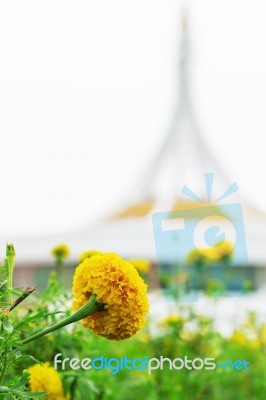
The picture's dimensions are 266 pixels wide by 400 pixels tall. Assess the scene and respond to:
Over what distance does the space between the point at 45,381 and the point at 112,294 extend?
34 centimetres

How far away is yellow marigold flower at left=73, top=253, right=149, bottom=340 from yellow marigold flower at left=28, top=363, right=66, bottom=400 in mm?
268

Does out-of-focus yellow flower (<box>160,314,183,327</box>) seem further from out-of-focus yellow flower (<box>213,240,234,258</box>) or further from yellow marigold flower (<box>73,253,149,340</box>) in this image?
yellow marigold flower (<box>73,253,149,340</box>)

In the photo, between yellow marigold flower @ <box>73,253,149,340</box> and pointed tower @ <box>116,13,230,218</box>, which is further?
pointed tower @ <box>116,13,230,218</box>

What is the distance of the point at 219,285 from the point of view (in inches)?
81.7

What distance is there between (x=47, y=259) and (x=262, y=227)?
5.76 feet

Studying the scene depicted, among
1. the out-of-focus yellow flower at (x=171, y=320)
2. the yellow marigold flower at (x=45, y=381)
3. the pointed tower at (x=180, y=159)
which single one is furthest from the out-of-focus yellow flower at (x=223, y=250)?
the pointed tower at (x=180, y=159)

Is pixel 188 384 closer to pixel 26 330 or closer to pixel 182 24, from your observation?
pixel 26 330

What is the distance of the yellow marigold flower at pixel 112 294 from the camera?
70cm

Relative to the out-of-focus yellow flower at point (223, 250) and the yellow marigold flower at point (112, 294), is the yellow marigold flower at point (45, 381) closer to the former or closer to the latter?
the yellow marigold flower at point (112, 294)

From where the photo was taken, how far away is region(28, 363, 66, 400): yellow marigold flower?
3.20ft

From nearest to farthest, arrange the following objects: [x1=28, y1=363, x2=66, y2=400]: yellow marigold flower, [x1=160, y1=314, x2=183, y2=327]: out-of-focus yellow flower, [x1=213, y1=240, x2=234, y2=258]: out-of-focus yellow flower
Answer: [x1=28, y1=363, x2=66, y2=400]: yellow marigold flower
[x1=160, y1=314, x2=183, y2=327]: out-of-focus yellow flower
[x1=213, y1=240, x2=234, y2=258]: out-of-focus yellow flower

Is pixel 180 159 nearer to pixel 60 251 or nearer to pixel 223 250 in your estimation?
pixel 223 250

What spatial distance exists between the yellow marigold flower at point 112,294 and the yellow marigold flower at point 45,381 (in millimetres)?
268

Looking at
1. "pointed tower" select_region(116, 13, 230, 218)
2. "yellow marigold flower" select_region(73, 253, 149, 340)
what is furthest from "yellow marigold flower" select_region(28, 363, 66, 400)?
"pointed tower" select_region(116, 13, 230, 218)
